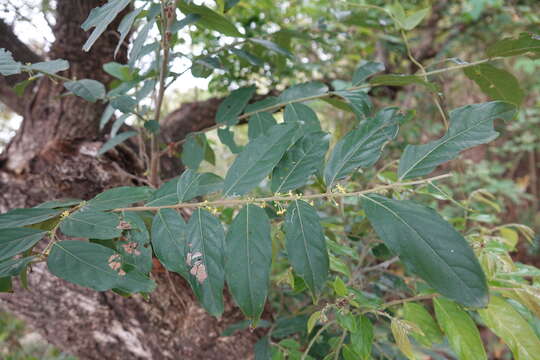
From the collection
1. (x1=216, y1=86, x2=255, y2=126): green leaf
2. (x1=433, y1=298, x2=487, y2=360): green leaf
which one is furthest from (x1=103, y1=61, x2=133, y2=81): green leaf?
(x1=433, y1=298, x2=487, y2=360): green leaf

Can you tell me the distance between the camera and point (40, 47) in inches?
52.3

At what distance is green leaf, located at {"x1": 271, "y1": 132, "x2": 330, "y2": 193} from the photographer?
448 mm

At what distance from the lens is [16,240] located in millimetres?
404

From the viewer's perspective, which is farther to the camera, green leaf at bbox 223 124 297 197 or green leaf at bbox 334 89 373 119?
green leaf at bbox 334 89 373 119

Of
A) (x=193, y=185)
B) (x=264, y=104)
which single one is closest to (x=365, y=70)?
(x=264, y=104)

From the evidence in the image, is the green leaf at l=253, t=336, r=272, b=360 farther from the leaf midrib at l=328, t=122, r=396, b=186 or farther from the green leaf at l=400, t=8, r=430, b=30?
the green leaf at l=400, t=8, r=430, b=30

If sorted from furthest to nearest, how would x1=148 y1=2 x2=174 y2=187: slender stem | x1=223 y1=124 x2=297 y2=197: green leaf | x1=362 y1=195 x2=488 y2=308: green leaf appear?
x1=148 y1=2 x2=174 y2=187: slender stem < x1=223 y1=124 x2=297 y2=197: green leaf < x1=362 y1=195 x2=488 y2=308: green leaf

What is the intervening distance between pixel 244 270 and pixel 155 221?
0.15 m

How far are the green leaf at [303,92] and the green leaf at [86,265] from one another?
449mm

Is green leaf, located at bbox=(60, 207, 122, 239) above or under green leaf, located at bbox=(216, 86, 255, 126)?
under

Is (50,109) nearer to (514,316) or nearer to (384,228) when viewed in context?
(384,228)

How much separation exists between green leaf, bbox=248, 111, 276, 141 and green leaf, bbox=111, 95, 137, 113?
0.23m

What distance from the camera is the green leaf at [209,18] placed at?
599 mm

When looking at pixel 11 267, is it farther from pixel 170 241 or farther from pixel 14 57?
pixel 14 57
